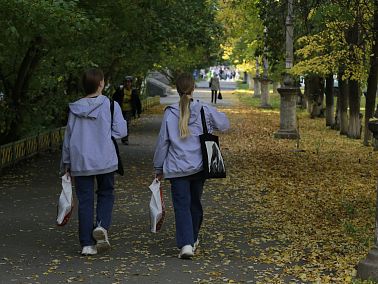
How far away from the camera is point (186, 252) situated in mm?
6246

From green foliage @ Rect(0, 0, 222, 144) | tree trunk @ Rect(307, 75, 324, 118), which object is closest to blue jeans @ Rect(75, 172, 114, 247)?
green foliage @ Rect(0, 0, 222, 144)

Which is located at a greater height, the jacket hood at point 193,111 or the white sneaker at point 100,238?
the jacket hood at point 193,111

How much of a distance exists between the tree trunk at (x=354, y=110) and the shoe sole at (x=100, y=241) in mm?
13532

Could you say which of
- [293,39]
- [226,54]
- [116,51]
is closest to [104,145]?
[116,51]

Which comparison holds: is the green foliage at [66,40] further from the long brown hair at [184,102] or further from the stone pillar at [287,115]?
the long brown hair at [184,102]

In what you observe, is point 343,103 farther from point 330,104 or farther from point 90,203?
point 90,203

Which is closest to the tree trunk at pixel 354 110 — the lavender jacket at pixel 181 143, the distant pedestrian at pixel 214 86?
the lavender jacket at pixel 181 143

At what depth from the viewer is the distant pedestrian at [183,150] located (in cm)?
636

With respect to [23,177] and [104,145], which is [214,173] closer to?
[104,145]

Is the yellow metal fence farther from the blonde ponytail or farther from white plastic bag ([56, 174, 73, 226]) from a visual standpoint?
the blonde ponytail

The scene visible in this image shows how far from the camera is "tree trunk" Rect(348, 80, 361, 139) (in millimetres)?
19297

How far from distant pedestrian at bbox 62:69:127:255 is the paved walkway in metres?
0.24

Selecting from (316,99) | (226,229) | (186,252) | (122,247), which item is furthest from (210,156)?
(316,99)

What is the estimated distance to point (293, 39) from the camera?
21.0m
